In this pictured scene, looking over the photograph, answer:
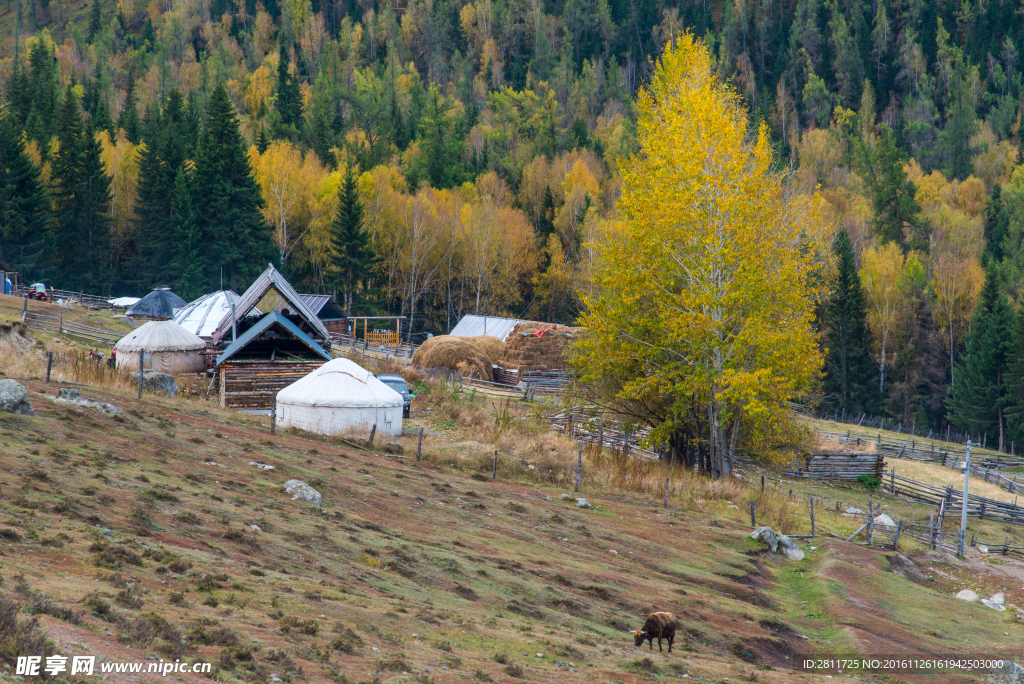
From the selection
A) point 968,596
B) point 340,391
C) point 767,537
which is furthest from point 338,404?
point 968,596

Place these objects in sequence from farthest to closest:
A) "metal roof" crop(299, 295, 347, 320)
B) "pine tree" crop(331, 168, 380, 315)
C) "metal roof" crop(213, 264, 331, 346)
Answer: "pine tree" crop(331, 168, 380, 315) → "metal roof" crop(299, 295, 347, 320) → "metal roof" crop(213, 264, 331, 346)

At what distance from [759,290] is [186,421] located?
19.3 metres

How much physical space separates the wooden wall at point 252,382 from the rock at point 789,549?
20.5 meters

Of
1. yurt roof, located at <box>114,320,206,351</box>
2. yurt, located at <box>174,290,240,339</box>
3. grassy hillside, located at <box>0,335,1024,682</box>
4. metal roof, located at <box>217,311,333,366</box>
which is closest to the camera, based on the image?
grassy hillside, located at <box>0,335,1024,682</box>

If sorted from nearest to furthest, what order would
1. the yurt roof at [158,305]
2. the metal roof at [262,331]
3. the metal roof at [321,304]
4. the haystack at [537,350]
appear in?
the metal roof at [262,331], the haystack at [537,350], the yurt roof at [158,305], the metal roof at [321,304]

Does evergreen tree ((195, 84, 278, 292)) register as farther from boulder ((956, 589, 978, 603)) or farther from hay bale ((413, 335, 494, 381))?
boulder ((956, 589, 978, 603))

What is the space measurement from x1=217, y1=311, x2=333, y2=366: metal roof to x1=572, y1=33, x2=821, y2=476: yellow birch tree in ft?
43.2

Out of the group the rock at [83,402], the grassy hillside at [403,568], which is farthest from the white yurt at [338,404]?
the rock at [83,402]

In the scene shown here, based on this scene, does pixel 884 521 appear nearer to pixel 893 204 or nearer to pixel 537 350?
pixel 537 350

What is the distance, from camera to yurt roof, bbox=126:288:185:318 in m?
57.9

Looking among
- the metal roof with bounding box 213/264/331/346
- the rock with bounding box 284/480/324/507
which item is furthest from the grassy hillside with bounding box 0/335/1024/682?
the metal roof with bounding box 213/264/331/346

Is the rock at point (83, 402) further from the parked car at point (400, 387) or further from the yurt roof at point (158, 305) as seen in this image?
the yurt roof at point (158, 305)

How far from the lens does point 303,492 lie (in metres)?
18.7

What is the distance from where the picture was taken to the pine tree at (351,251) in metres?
80.6
